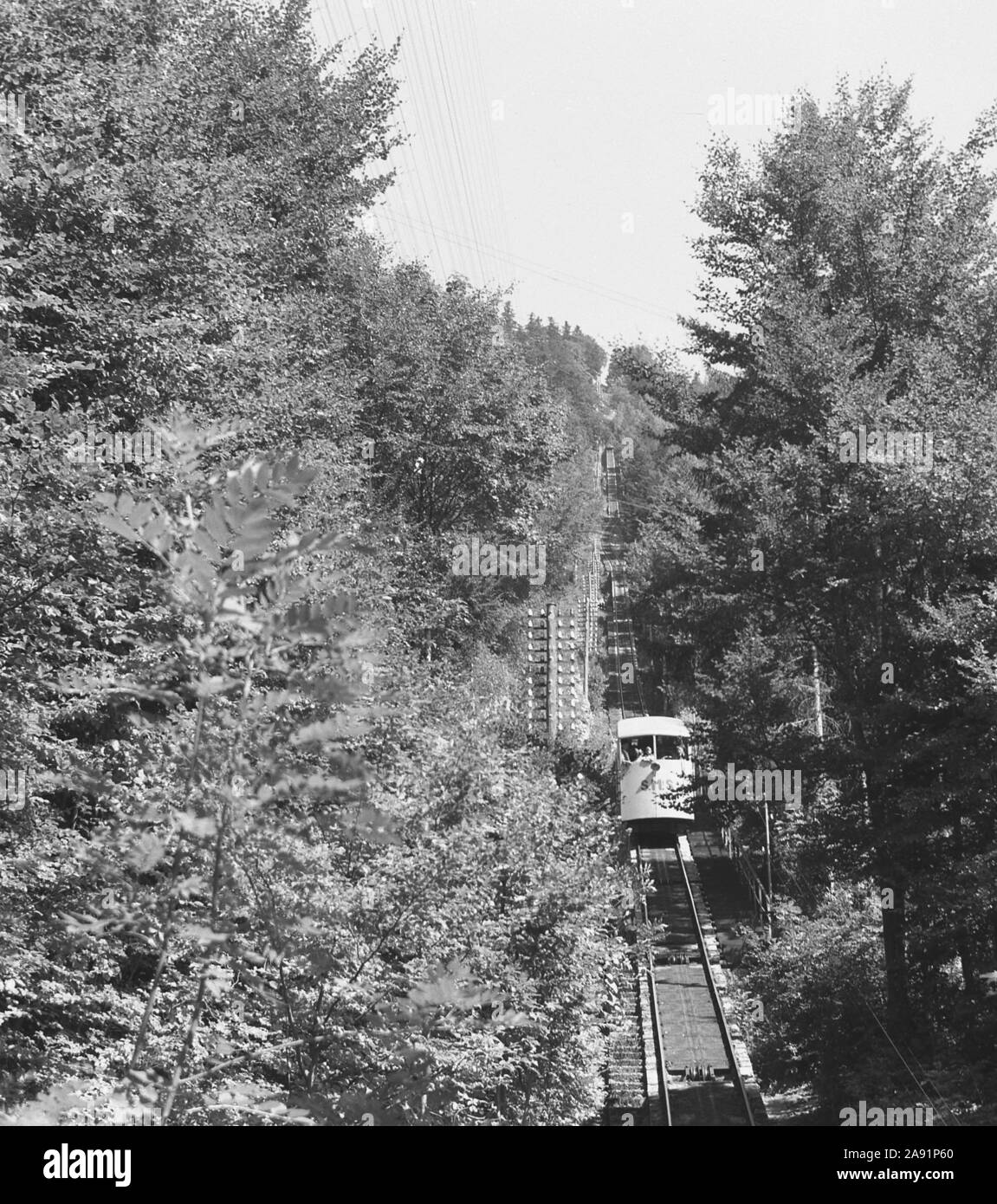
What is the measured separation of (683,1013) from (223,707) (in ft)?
67.1

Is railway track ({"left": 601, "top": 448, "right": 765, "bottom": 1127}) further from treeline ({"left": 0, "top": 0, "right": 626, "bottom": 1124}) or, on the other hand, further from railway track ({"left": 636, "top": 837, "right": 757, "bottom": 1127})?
treeline ({"left": 0, "top": 0, "right": 626, "bottom": 1124})

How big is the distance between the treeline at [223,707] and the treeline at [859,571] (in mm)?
3801

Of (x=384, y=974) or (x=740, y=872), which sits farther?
(x=740, y=872)

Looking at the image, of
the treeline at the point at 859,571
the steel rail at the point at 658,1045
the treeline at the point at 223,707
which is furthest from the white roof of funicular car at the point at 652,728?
the steel rail at the point at 658,1045

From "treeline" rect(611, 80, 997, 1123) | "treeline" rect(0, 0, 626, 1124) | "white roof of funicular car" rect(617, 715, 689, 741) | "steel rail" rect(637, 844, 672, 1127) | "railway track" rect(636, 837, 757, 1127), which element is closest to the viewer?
"treeline" rect(0, 0, 626, 1124)

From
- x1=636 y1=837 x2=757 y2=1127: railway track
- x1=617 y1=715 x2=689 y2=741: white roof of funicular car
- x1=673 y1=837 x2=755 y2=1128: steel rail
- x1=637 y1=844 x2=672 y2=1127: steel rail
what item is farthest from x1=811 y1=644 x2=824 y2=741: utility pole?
x1=617 y1=715 x2=689 y2=741: white roof of funicular car

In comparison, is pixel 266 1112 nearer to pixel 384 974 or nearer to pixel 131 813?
pixel 131 813

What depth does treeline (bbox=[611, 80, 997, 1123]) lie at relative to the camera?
15.9 meters

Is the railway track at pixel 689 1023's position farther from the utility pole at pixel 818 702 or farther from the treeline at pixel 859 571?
the utility pole at pixel 818 702

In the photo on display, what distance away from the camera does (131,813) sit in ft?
18.8

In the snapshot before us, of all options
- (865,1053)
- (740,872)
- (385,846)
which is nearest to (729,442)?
(740,872)

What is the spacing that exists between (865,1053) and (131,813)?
14.4 metres

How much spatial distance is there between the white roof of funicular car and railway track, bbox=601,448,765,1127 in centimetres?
356

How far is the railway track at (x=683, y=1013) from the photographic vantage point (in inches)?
756
